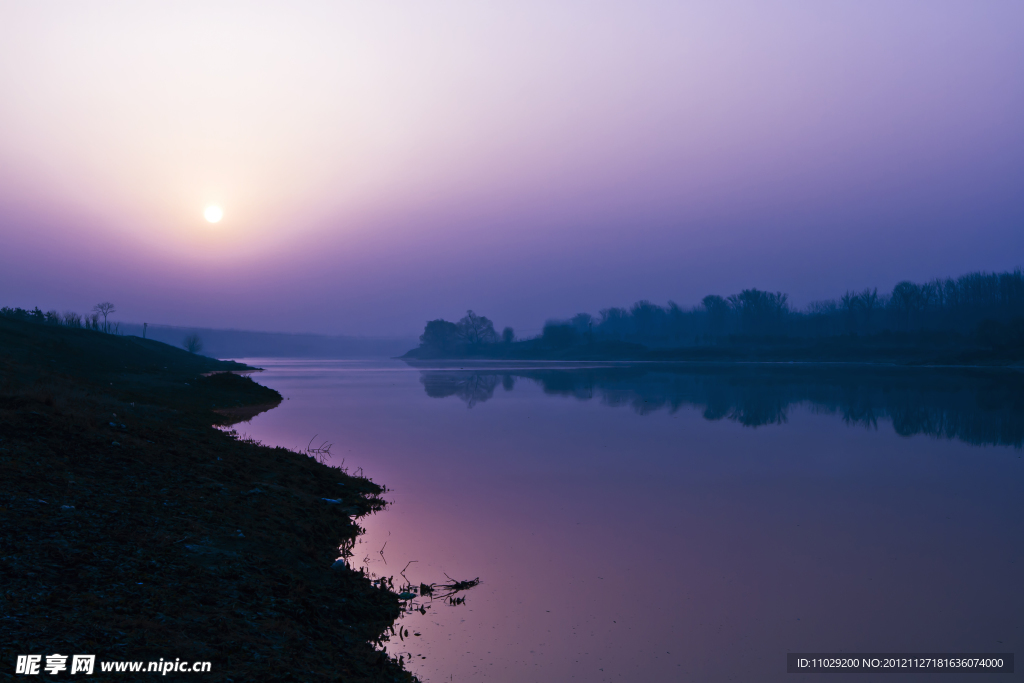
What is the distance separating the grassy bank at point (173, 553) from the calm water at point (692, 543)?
1034mm

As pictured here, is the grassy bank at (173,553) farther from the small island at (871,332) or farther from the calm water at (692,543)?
the small island at (871,332)

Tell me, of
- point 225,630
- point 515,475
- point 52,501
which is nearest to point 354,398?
point 515,475

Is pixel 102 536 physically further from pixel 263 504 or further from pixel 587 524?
pixel 587 524

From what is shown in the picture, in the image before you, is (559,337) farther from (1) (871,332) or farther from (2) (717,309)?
(1) (871,332)

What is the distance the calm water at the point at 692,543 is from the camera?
7984 millimetres

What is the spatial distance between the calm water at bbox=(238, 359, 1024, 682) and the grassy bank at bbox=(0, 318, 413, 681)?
1034 millimetres

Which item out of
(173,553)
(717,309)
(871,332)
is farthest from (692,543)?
(717,309)

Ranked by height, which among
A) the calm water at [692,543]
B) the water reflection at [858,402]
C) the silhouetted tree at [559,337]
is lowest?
the calm water at [692,543]

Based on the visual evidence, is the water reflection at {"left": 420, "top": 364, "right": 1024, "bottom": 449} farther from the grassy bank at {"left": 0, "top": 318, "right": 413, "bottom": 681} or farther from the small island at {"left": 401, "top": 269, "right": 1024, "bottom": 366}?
the small island at {"left": 401, "top": 269, "right": 1024, "bottom": 366}

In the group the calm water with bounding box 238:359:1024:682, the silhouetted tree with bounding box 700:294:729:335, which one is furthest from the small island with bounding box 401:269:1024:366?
the calm water with bounding box 238:359:1024:682

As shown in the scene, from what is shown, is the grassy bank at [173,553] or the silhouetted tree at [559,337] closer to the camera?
the grassy bank at [173,553]

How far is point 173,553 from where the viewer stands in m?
8.65

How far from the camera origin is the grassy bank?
20.5 feet

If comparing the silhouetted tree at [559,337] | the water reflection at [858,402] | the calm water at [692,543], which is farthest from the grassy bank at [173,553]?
the silhouetted tree at [559,337]
